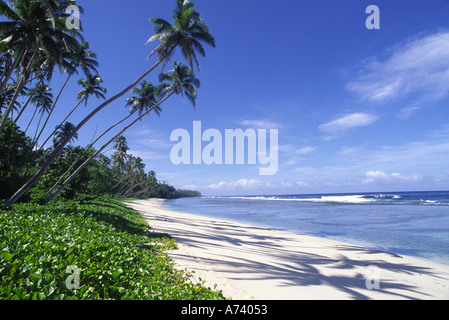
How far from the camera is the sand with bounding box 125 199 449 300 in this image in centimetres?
503

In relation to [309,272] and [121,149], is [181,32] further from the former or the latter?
[121,149]

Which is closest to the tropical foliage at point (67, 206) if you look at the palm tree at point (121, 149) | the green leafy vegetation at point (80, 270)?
the green leafy vegetation at point (80, 270)

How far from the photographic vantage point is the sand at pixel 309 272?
5027 mm

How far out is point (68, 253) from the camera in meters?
4.04

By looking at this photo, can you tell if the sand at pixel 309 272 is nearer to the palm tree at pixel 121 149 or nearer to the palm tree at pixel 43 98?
the palm tree at pixel 43 98

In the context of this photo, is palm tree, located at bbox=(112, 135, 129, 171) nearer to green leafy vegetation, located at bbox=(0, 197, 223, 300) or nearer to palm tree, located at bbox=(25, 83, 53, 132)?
palm tree, located at bbox=(25, 83, 53, 132)

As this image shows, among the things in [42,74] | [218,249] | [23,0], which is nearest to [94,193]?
[42,74]

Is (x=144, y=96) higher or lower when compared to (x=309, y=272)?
higher

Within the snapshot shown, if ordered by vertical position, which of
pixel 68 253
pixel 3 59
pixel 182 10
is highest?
pixel 182 10

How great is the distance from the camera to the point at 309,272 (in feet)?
21.4

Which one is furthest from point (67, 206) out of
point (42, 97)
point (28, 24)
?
point (42, 97)

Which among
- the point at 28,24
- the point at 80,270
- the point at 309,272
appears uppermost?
the point at 28,24
